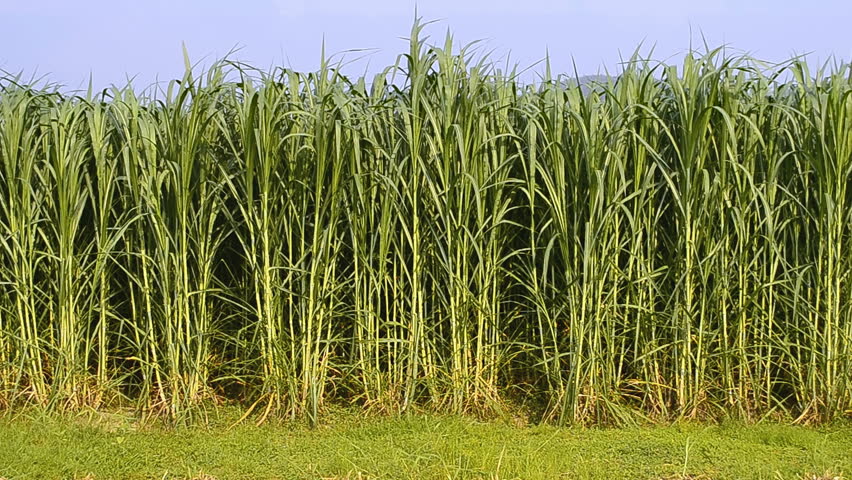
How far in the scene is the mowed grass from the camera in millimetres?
3002

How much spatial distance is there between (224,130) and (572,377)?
1.76m

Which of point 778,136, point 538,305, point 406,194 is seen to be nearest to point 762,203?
point 778,136

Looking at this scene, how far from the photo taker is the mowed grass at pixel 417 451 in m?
3.00

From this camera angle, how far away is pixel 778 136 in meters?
3.57

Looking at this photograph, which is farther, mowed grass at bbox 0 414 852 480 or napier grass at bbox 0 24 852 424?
napier grass at bbox 0 24 852 424

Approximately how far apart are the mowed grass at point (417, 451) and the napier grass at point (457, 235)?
16cm

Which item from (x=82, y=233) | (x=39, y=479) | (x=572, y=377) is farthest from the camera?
(x=82, y=233)

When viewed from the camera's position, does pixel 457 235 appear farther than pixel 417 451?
Yes

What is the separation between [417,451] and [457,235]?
905 mm

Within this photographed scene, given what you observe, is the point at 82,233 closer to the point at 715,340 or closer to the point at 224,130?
the point at 224,130

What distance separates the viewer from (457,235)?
3.55 m

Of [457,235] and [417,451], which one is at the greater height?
[457,235]

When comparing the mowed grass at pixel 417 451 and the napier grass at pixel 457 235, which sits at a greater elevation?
the napier grass at pixel 457 235

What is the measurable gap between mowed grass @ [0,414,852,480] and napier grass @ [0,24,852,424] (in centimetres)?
16
